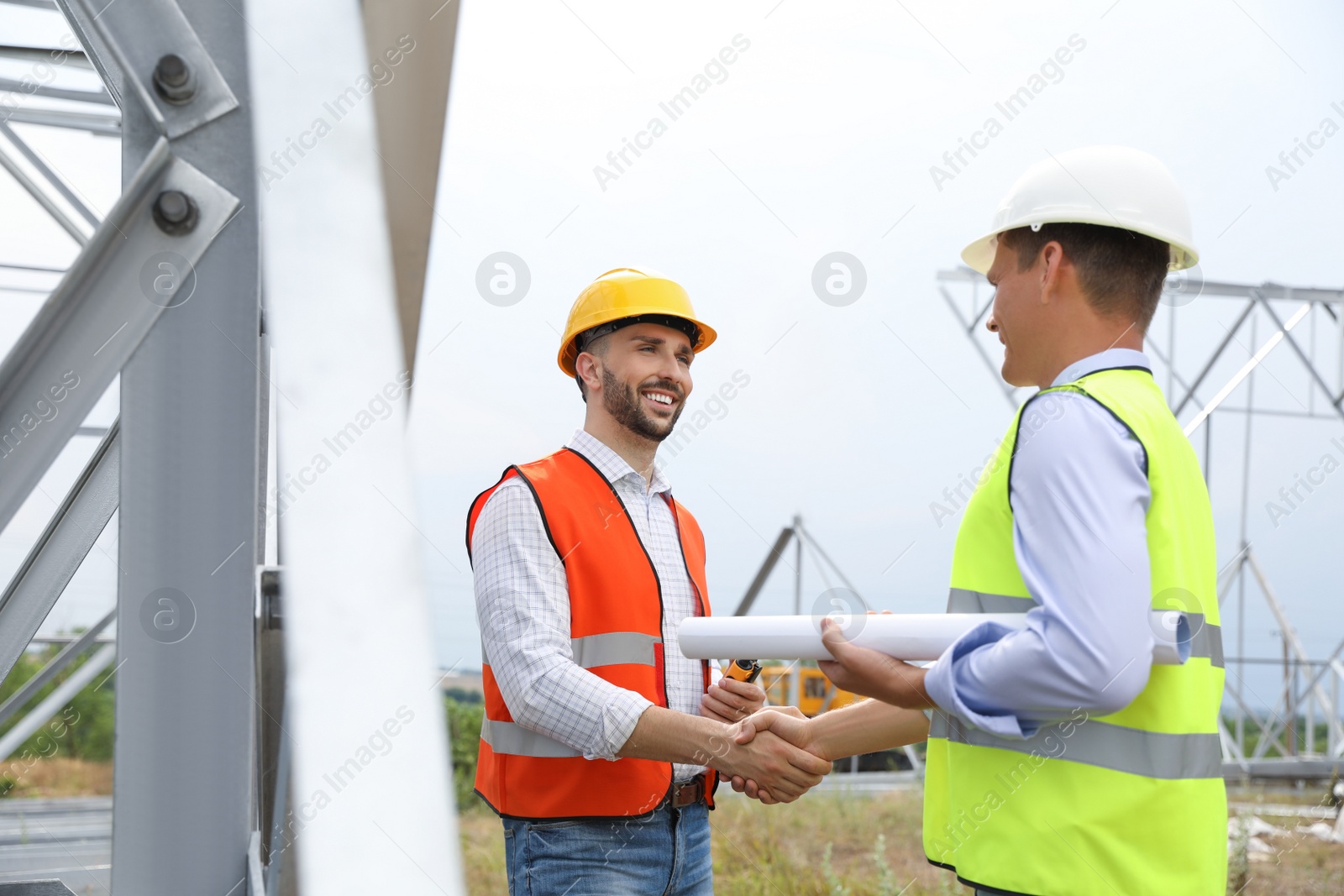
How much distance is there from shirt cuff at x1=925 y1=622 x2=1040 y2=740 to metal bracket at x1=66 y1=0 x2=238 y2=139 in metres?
1.34

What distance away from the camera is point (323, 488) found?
0.84 m

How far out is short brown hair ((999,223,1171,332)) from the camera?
194 centimetres

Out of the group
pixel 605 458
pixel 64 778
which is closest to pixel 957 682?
pixel 605 458

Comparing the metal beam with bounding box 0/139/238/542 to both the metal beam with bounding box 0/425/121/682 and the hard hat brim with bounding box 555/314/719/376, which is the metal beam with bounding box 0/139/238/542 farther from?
the hard hat brim with bounding box 555/314/719/376

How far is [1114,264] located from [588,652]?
1566mm

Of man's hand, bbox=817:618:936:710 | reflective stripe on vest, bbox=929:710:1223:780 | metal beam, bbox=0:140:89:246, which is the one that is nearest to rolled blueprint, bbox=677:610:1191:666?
man's hand, bbox=817:618:936:710

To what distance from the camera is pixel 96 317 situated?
1122 millimetres

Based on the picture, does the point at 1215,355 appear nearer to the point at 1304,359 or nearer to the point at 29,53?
the point at 1304,359

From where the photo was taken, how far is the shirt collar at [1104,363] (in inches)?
74.7

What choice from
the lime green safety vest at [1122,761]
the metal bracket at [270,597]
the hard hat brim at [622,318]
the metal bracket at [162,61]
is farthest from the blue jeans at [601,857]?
the metal bracket at [162,61]

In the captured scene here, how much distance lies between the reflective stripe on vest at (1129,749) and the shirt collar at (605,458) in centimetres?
153

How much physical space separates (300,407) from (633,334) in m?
2.35

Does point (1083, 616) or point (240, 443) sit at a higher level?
point (240, 443)

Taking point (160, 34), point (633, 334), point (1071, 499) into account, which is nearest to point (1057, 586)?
point (1071, 499)
